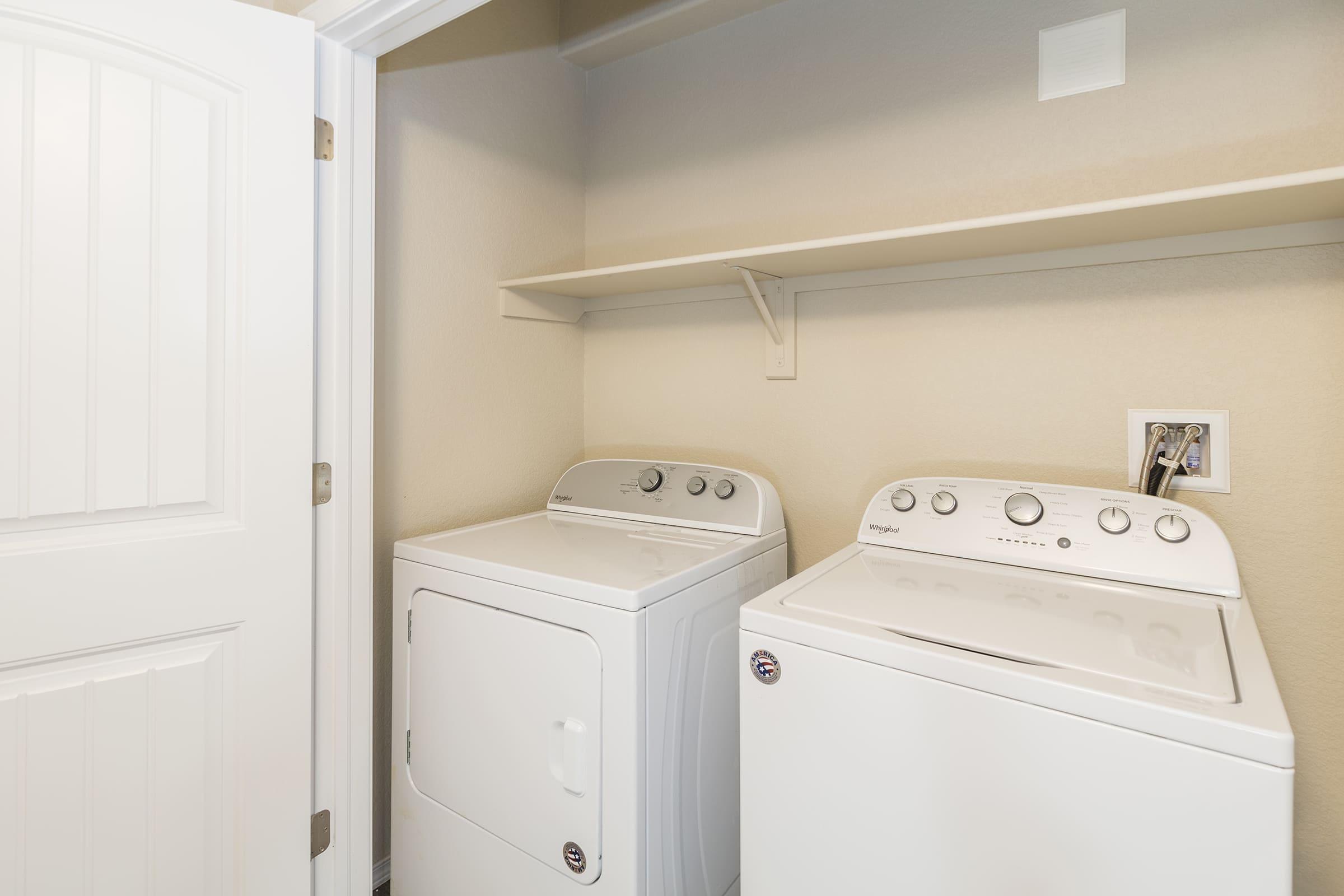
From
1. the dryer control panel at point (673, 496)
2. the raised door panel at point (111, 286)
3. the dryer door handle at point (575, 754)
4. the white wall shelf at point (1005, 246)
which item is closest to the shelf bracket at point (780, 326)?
the white wall shelf at point (1005, 246)

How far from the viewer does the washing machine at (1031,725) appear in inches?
28.8

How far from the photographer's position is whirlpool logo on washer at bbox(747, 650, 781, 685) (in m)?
1.02

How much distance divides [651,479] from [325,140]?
3.57 feet

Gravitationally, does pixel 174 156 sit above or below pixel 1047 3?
below

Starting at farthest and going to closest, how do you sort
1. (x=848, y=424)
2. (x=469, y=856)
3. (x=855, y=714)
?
(x=848, y=424) < (x=469, y=856) < (x=855, y=714)

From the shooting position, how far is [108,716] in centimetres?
113

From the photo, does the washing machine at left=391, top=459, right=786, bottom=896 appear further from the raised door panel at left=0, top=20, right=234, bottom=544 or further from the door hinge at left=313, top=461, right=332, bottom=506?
the raised door panel at left=0, top=20, right=234, bottom=544

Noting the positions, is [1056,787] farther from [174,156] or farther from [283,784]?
[174,156]

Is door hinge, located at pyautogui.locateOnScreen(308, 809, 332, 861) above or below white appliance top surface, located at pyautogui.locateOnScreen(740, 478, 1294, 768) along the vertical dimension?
below

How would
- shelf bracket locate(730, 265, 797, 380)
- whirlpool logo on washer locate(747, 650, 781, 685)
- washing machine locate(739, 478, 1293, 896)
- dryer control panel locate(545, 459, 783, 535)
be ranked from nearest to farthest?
washing machine locate(739, 478, 1293, 896) → whirlpool logo on washer locate(747, 650, 781, 685) → dryer control panel locate(545, 459, 783, 535) → shelf bracket locate(730, 265, 797, 380)

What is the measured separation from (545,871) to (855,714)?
0.74 m

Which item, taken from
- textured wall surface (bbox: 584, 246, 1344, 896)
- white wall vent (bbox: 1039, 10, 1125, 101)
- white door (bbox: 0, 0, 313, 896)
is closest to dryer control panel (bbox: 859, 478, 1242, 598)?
textured wall surface (bbox: 584, 246, 1344, 896)

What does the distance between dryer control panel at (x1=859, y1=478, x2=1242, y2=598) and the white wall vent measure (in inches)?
34.1

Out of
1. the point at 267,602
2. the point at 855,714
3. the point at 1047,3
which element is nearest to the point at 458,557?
the point at 267,602
